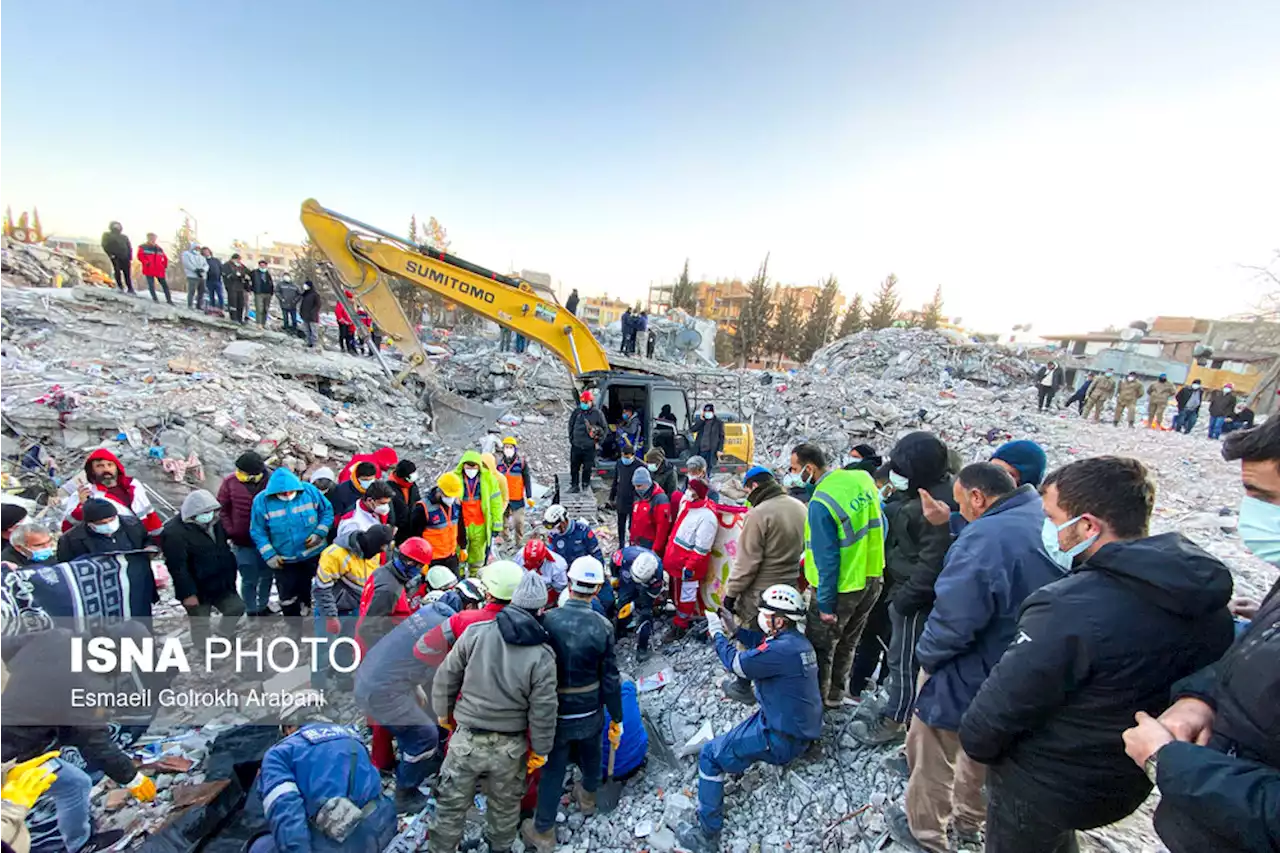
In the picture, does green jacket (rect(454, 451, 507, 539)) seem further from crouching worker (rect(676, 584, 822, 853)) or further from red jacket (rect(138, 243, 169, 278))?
red jacket (rect(138, 243, 169, 278))

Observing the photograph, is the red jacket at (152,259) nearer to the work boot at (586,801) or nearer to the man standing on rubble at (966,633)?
the work boot at (586,801)

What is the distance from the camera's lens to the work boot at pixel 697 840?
287cm

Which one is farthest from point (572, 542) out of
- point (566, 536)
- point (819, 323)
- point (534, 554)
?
point (819, 323)

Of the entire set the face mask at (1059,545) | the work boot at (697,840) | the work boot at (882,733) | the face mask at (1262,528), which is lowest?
the work boot at (697,840)

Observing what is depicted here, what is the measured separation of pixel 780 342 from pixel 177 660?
34.3 m

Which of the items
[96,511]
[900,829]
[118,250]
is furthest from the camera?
[118,250]

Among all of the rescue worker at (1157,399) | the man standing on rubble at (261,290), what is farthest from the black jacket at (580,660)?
the rescue worker at (1157,399)

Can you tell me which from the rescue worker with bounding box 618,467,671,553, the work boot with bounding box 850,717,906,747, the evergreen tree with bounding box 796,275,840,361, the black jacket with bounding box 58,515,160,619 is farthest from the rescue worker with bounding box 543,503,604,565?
the evergreen tree with bounding box 796,275,840,361

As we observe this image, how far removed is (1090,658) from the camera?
58.9 inches

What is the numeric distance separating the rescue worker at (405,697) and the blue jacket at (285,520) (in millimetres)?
1729

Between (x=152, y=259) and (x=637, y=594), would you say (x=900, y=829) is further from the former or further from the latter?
(x=152, y=259)

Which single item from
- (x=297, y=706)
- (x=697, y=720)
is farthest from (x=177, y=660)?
(x=697, y=720)

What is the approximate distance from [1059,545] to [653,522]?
418cm

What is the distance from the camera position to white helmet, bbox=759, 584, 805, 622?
109 inches
